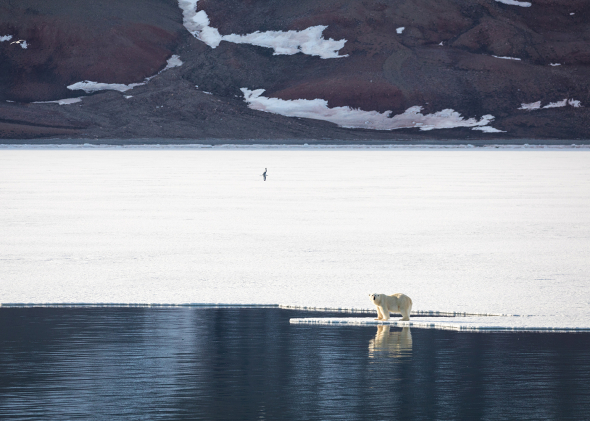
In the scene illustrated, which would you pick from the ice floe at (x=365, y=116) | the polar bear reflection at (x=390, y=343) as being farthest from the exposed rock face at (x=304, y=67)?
the polar bear reflection at (x=390, y=343)

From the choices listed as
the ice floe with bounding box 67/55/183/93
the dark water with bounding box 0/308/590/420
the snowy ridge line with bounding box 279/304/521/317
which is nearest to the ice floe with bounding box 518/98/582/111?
the ice floe with bounding box 67/55/183/93

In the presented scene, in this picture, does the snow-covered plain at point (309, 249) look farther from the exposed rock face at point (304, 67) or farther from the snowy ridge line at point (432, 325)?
the exposed rock face at point (304, 67)

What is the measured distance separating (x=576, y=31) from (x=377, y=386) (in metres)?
158

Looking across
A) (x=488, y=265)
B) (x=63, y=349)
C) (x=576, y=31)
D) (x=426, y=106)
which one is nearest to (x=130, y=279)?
(x=63, y=349)

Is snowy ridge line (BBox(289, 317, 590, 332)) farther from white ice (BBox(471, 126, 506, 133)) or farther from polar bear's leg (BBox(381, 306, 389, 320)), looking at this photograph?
white ice (BBox(471, 126, 506, 133))

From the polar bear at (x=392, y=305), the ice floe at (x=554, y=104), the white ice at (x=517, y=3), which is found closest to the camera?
the polar bear at (x=392, y=305)

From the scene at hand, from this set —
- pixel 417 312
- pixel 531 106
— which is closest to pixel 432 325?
pixel 417 312

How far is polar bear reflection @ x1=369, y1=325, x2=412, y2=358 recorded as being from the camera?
26.1ft

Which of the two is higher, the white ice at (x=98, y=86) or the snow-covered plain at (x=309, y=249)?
the white ice at (x=98, y=86)

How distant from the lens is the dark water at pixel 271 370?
6.37 metres

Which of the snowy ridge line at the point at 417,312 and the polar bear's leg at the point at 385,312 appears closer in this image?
the polar bear's leg at the point at 385,312

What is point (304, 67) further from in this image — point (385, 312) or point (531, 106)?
point (385, 312)

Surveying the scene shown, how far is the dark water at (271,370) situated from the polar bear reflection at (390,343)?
0.02 metres

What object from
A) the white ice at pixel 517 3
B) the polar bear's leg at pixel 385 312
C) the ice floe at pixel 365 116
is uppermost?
the white ice at pixel 517 3
